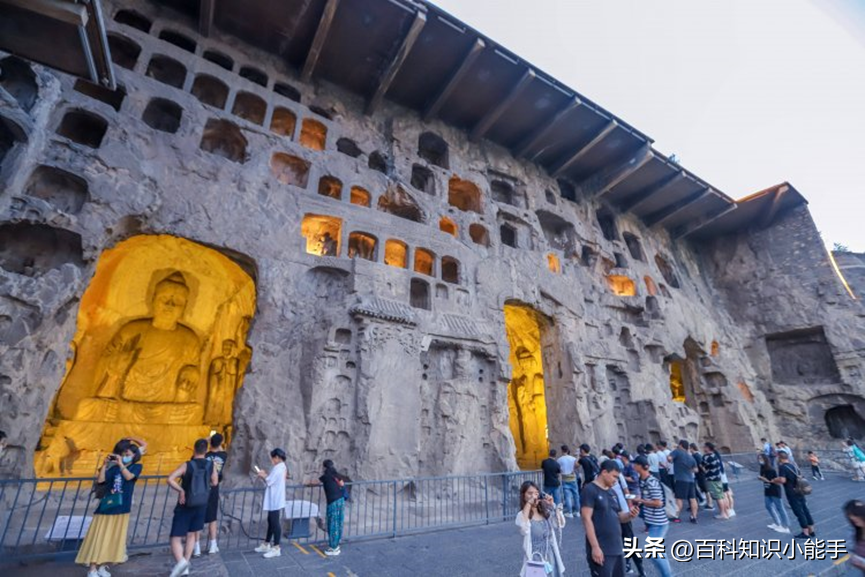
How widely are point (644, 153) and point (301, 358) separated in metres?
20.6

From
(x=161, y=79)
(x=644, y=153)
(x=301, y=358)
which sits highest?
(x=644, y=153)

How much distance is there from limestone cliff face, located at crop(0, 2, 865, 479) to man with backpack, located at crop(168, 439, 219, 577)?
16.8 feet

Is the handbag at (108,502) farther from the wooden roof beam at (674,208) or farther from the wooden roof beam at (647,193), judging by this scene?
the wooden roof beam at (674,208)

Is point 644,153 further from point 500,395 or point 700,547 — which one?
point 700,547

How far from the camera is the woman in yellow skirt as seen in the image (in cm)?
491

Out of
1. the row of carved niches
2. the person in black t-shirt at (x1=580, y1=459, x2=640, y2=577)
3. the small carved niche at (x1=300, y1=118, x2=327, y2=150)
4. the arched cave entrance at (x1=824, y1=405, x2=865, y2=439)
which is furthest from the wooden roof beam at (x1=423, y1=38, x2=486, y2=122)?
the arched cave entrance at (x1=824, y1=405, x2=865, y2=439)

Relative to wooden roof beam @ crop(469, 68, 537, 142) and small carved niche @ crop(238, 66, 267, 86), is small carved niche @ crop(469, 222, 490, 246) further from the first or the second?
small carved niche @ crop(238, 66, 267, 86)

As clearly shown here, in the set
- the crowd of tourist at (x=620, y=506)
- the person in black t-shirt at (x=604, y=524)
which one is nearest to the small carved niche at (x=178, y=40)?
the crowd of tourist at (x=620, y=506)

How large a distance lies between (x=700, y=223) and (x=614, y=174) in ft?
29.4

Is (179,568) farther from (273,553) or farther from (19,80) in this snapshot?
(19,80)

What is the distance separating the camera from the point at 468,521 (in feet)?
28.6

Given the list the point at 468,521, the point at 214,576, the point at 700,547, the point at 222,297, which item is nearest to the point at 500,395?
the point at 468,521

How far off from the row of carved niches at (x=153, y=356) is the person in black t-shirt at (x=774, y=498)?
14.1 metres

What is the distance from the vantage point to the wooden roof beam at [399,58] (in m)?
15.4
